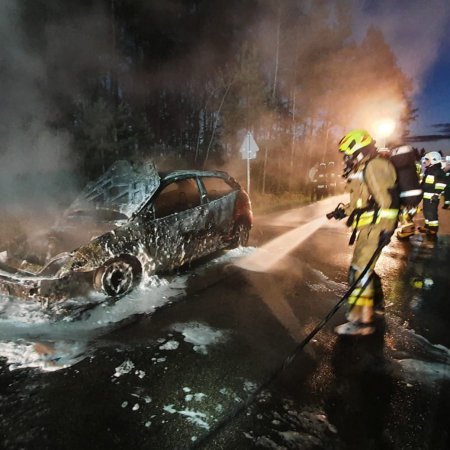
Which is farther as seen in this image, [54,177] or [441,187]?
[441,187]

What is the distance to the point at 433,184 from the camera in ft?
26.8

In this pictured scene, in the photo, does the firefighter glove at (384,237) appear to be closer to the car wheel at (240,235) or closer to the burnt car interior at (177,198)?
the burnt car interior at (177,198)

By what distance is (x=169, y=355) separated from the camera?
3.10 meters

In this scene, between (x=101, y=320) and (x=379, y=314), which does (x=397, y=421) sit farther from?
(x=101, y=320)

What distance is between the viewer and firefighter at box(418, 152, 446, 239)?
8.05 m

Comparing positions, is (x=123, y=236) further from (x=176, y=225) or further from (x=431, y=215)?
(x=431, y=215)

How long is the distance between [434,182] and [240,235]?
5.19 meters

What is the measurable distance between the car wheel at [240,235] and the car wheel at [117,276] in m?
2.27

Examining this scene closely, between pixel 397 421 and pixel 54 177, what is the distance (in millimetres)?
7505

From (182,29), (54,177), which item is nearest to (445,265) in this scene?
(54,177)

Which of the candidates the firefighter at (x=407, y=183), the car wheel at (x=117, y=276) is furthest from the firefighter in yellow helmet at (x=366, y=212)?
the car wheel at (x=117, y=276)

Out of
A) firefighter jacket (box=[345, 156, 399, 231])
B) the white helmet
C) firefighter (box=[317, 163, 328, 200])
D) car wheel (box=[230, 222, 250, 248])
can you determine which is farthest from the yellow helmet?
firefighter (box=[317, 163, 328, 200])

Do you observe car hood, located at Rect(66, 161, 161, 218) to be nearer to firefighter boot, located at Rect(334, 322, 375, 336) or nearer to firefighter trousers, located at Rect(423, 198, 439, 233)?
firefighter boot, located at Rect(334, 322, 375, 336)

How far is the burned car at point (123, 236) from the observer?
149 inches
